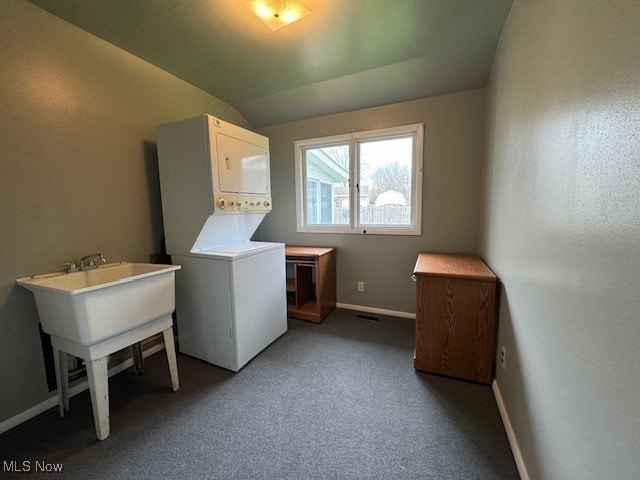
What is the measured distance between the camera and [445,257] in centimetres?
240

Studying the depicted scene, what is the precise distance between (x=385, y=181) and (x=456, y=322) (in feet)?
5.38

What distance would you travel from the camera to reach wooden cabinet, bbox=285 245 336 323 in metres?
2.76

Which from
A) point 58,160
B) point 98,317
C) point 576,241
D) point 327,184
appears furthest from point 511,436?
point 58,160

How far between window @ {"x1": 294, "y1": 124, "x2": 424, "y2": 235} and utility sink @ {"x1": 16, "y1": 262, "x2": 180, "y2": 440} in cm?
192

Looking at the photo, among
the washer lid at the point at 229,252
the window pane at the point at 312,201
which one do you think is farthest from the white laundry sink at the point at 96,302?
the window pane at the point at 312,201

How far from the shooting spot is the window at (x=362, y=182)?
8.98 feet

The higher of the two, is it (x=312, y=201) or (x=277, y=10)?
(x=277, y=10)

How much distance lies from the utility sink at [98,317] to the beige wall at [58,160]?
0.19m

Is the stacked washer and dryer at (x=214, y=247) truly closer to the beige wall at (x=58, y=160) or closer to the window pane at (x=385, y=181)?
the beige wall at (x=58, y=160)

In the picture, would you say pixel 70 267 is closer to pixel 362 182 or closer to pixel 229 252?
pixel 229 252

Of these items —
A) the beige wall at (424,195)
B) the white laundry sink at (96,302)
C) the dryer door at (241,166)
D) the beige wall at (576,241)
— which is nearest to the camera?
the beige wall at (576,241)

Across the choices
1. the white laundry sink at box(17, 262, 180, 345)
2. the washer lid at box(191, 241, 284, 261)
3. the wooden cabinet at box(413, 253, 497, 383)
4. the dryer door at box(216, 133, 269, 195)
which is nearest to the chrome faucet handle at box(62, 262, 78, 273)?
the white laundry sink at box(17, 262, 180, 345)

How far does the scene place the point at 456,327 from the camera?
181 cm

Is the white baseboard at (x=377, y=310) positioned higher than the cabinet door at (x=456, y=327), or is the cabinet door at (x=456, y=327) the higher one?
the cabinet door at (x=456, y=327)
